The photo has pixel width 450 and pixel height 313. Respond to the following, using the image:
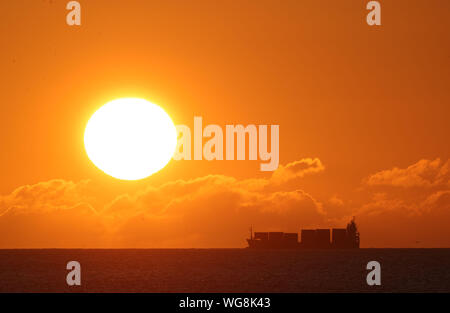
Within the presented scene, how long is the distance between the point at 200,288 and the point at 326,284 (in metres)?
17.9

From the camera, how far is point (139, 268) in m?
148

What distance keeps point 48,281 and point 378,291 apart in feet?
162

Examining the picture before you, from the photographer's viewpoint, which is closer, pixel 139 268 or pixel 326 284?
pixel 326 284
